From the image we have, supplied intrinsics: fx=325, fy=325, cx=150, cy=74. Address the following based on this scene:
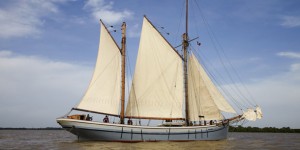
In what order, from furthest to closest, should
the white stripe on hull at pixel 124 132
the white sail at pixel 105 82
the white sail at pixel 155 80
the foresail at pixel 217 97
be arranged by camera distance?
the foresail at pixel 217 97 < the white sail at pixel 155 80 < the white sail at pixel 105 82 < the white stripe on hull at pixel 124 132

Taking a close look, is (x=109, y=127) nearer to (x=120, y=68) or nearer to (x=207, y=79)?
(x=120, y=68)

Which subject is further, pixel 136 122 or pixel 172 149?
pixel 136 122

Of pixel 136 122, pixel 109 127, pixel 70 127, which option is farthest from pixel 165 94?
pixel 70 127

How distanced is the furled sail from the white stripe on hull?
12.4ft

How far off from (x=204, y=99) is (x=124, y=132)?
41.9 ft

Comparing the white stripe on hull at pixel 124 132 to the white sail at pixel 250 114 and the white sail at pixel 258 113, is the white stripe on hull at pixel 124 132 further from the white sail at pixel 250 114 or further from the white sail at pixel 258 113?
the white sail at pixel 258 113

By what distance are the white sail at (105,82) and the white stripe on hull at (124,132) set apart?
2.57 meters

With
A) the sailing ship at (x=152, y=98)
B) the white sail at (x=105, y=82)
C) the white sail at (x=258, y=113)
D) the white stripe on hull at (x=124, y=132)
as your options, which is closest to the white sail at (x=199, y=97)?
the sailing ship at (x=152, y=98)

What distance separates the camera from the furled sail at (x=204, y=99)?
4331 cm

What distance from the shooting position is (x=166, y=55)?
4238 cm

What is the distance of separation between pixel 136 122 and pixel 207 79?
1149 cm

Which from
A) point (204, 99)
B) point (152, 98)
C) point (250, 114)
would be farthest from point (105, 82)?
point (250, 114)

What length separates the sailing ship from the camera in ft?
121

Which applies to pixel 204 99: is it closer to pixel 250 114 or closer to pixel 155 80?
pixel 250 114
